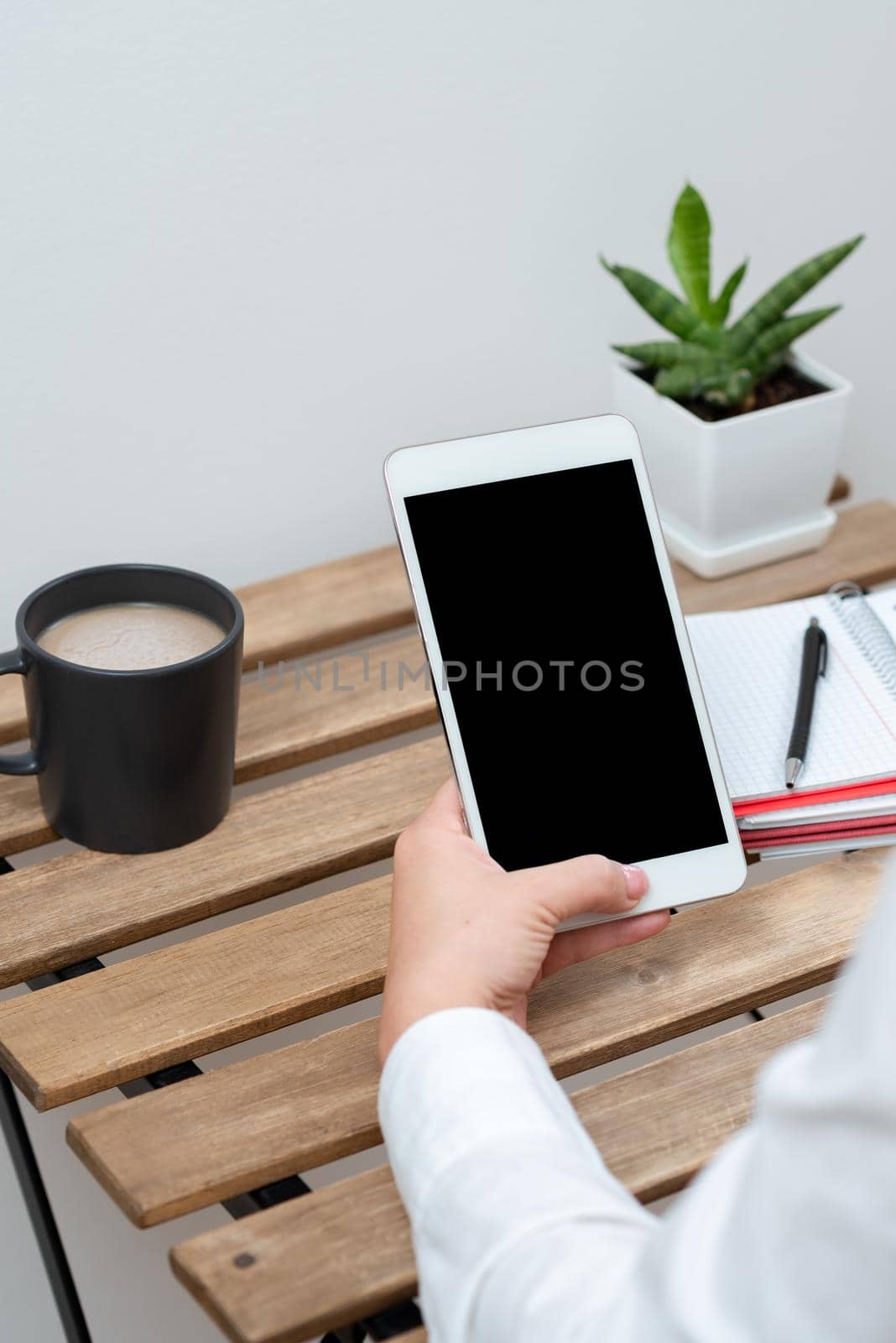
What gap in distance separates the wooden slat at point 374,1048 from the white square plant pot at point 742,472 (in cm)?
28

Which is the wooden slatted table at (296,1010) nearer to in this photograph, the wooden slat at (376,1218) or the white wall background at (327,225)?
the wooden slat at (376,1218)

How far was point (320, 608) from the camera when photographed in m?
0.90

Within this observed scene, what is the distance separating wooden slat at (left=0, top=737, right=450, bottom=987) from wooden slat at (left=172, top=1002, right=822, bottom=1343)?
0.19 metres

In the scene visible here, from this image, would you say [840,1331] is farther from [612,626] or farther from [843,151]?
[843,151]

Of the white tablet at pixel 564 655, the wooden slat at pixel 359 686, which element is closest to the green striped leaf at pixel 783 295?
the wooden slat at pixel 359 686

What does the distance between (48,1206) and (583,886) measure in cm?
41

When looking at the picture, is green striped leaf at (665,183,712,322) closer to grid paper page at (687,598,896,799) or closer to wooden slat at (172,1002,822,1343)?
grid paper page at (687,598,896,799)

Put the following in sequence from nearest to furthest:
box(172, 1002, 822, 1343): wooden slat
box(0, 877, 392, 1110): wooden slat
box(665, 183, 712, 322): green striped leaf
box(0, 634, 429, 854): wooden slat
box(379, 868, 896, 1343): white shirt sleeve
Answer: box(379, 868, 896, 1343): white shirt sleeve
box(172, 1002, 822, 1343): wooden slat
box(0, 877, 392, 1110): wooden slat
box(0, 634, 429, 854): wooden slat
box(665, 183, 712, 322): green striped leaf

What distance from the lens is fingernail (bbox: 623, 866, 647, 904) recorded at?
1.95ft

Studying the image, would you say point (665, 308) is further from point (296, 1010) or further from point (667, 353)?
point (296, 1010)

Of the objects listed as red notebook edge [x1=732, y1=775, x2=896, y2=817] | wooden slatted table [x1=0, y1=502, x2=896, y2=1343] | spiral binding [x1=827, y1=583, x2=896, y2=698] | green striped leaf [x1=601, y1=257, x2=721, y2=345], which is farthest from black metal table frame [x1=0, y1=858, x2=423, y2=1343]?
green striped leaf [x1=601, y1=257, x2=721, y2=345]

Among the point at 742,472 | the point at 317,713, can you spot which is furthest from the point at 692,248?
the point at 317,713

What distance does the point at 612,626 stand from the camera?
25.2 inches

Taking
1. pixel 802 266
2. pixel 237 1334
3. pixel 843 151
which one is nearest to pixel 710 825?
pixel 237 1334
